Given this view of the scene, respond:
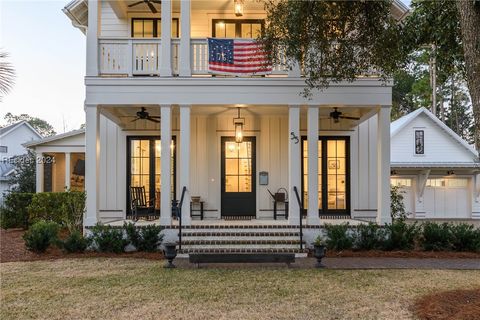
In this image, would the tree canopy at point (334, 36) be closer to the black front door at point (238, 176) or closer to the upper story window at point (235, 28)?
the upper story window at point (235, 28)

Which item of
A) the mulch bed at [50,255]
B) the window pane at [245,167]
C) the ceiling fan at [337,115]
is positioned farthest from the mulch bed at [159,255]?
the window pane at [245,167]

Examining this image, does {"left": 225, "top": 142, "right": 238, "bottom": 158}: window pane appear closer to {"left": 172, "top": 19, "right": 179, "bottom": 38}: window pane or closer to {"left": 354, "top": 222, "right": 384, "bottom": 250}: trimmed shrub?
{"left": 172, "top": 19, "right": 179, "bottom": 38}: window pane

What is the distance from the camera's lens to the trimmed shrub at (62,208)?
9.80 m

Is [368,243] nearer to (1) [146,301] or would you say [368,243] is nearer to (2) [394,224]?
(2) [394,224]

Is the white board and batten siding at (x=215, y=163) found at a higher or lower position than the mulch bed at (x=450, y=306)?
higher

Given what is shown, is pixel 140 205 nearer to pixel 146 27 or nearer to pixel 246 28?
pixel 146 27

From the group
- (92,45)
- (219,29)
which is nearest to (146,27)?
(219,29)

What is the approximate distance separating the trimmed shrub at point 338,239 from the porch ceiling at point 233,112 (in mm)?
3062

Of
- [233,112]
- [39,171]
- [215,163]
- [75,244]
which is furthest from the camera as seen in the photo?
[39,171]

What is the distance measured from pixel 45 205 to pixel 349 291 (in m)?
9.15

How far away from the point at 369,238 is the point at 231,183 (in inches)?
165

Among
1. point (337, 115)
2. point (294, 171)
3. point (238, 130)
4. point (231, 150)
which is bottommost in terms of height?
point (294, 171)

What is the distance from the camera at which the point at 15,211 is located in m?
13.2

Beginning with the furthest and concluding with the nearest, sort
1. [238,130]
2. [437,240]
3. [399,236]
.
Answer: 1. [238,130]
2. [437,240]
3. [399,236]
